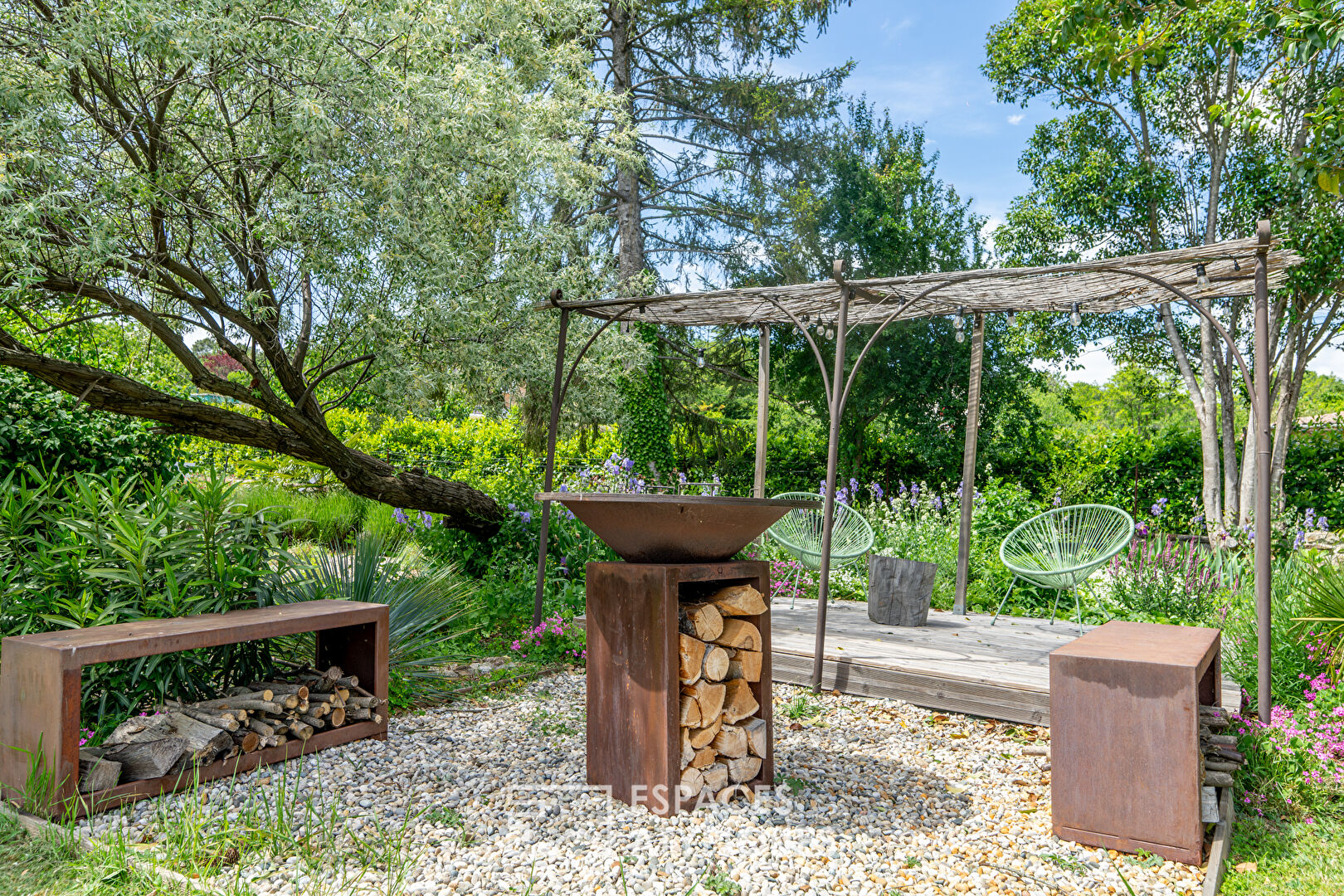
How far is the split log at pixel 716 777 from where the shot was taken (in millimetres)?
2549

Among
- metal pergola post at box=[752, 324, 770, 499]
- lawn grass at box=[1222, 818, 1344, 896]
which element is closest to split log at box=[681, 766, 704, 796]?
lawn grass at box=[1222, 818, 1344, 896]

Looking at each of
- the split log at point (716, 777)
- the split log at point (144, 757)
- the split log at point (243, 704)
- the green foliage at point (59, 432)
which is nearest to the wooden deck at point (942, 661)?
the split log at point (716, 777)

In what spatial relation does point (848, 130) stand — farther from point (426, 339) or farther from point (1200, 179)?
→ point (426, 339)

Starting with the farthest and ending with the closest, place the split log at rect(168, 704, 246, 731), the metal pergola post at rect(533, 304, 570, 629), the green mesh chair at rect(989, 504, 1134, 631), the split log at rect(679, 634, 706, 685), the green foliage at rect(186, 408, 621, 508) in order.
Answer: the green foliage at rect(186, 408, 621, 508)
the metal pergola post at rect(533, 304, 570, 629)
the green mesh chair at rect(989, 504, 1134, 631)
the split log at rect(168, 704, 246, 731)
the split log at rect(679, 634, 706, 685)

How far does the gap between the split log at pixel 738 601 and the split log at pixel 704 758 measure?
43 cm

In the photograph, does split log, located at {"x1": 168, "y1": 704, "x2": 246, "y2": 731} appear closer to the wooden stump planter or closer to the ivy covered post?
the wooden stump planter

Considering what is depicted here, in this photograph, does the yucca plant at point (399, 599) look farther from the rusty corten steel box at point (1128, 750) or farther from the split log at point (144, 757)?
the rusty corten steel box at point (1128, 750)

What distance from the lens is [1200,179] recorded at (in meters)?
8.77

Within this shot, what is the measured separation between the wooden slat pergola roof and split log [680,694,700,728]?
2.16 metres

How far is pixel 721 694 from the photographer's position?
258 cm

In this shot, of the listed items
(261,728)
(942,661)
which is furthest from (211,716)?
(942,661)

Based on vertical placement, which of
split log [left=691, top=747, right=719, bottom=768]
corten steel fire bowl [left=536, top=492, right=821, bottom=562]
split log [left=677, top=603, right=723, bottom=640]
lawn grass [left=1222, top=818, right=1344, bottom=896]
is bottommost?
lawn grass [left=1222, top=818, right=1344, bottom=896]

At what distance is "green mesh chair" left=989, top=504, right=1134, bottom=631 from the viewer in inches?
183

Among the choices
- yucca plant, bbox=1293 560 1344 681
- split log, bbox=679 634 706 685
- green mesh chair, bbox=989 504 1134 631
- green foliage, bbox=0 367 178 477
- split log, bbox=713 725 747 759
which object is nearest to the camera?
split log, bbox=679 634 706 685
